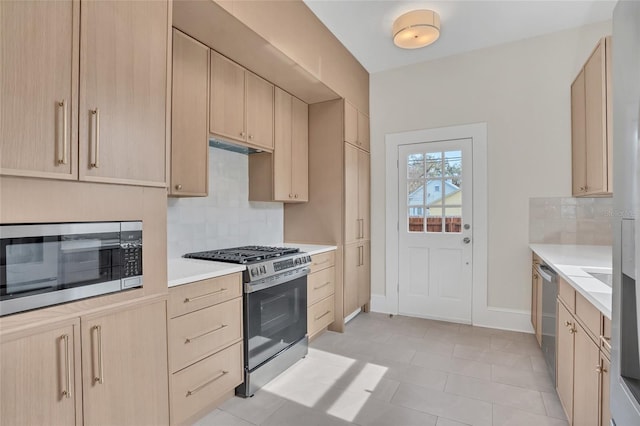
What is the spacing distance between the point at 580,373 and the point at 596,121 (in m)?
1.96

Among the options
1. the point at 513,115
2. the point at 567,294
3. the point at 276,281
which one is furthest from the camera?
the point at 513,115

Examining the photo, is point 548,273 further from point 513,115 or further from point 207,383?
point 207,383

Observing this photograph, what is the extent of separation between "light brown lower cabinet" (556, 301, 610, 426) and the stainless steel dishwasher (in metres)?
0.18

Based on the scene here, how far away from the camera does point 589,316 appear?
1.46 m

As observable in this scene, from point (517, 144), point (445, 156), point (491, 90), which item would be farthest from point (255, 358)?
point (491, 90)

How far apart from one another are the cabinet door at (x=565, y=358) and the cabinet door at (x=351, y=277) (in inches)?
72.6

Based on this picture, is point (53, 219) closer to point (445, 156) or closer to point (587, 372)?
point (587, 372)

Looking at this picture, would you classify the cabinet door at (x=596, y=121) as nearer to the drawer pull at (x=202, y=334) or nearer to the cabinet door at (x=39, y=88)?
the drawer pull at (x=202, y=334)

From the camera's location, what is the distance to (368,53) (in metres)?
3.62

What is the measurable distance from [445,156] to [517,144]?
0.70 m

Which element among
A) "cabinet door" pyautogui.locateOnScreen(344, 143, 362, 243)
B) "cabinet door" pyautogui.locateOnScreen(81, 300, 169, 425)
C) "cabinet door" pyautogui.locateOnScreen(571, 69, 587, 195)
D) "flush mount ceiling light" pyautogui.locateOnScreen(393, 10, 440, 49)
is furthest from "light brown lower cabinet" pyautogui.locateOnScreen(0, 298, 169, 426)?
"cabinet door" pyautogui.locateOnScreen(571, 69, 587, 195)

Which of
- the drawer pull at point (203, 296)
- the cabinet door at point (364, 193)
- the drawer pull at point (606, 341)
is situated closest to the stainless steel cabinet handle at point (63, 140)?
the drawer pull at point (203, 296)

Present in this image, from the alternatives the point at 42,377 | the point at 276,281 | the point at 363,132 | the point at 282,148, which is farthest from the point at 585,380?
the point at 363,132

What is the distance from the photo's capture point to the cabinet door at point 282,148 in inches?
120
